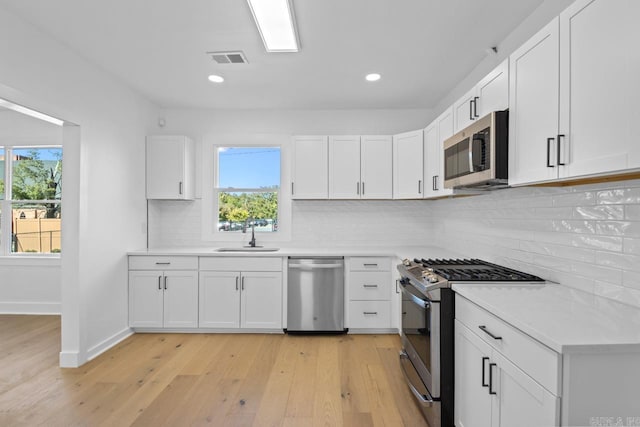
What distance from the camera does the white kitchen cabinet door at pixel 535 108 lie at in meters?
1.57

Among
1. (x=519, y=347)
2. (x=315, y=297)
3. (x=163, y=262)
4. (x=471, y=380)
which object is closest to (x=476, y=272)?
(x=471, y=380)

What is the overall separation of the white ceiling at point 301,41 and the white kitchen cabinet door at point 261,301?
2.08m

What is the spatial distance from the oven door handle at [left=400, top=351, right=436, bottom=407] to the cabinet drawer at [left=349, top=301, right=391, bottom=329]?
3.08ft

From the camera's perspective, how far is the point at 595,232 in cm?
176

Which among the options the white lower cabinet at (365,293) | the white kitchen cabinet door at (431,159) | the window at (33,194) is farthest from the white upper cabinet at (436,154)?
the window at (33,194)

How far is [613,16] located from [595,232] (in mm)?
1028

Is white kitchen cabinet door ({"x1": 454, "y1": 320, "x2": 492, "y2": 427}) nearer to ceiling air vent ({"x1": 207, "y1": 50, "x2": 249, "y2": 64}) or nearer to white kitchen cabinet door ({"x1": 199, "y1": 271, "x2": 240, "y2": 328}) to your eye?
white kitchen cabinet door ({"x1": 199, "y1": 271, "x2": 240, "y2": 328})

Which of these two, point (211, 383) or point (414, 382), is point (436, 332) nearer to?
point (414, 382)

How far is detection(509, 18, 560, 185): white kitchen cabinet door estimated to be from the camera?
1.57 metres

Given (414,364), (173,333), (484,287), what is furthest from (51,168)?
(484,287)

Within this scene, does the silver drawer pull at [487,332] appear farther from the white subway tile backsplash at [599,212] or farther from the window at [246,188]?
the window at [246,188]

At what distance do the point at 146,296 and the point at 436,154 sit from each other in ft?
11.2

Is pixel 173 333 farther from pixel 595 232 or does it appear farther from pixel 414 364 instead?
pixel 595 232

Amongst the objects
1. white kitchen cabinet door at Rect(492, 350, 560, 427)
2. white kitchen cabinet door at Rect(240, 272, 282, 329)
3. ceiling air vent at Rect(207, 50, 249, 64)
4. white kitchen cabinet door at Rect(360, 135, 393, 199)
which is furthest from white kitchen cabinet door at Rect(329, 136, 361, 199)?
white kitchen cabinet door at Rect(492, 350, 560, 427)
